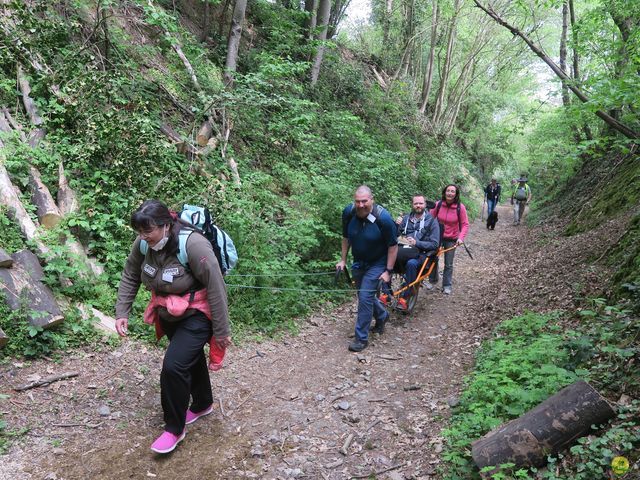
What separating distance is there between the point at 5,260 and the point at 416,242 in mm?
5634

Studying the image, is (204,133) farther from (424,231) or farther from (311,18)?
(311,18)

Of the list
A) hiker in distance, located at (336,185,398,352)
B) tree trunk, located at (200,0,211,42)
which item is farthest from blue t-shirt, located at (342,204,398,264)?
tree trunk, located at (200,0,211,42)

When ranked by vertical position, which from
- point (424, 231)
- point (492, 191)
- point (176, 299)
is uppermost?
point (492, 191)

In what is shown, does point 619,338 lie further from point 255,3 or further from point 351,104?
point 255,3

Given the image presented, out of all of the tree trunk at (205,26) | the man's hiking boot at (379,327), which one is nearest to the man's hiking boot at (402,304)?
the man's hiking boot at (379,327)

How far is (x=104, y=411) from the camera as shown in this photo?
4020 millimetres

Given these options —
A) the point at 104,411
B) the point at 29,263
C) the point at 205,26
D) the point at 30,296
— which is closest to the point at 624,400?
the point at 104,411

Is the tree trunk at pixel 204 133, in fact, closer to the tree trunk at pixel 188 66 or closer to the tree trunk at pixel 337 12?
the tree trunk at pixel 188 66

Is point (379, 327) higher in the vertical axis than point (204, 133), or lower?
lower

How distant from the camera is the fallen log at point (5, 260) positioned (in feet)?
14.7

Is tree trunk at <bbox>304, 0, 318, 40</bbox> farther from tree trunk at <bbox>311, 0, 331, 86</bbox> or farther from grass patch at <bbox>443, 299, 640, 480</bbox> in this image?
grass patch at <bbox>443, 299, 640, 480</bbox>

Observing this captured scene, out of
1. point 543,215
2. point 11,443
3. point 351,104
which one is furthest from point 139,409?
point 543,215

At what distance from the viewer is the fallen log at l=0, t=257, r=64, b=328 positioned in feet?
14.3

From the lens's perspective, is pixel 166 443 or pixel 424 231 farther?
pixel 424 231
